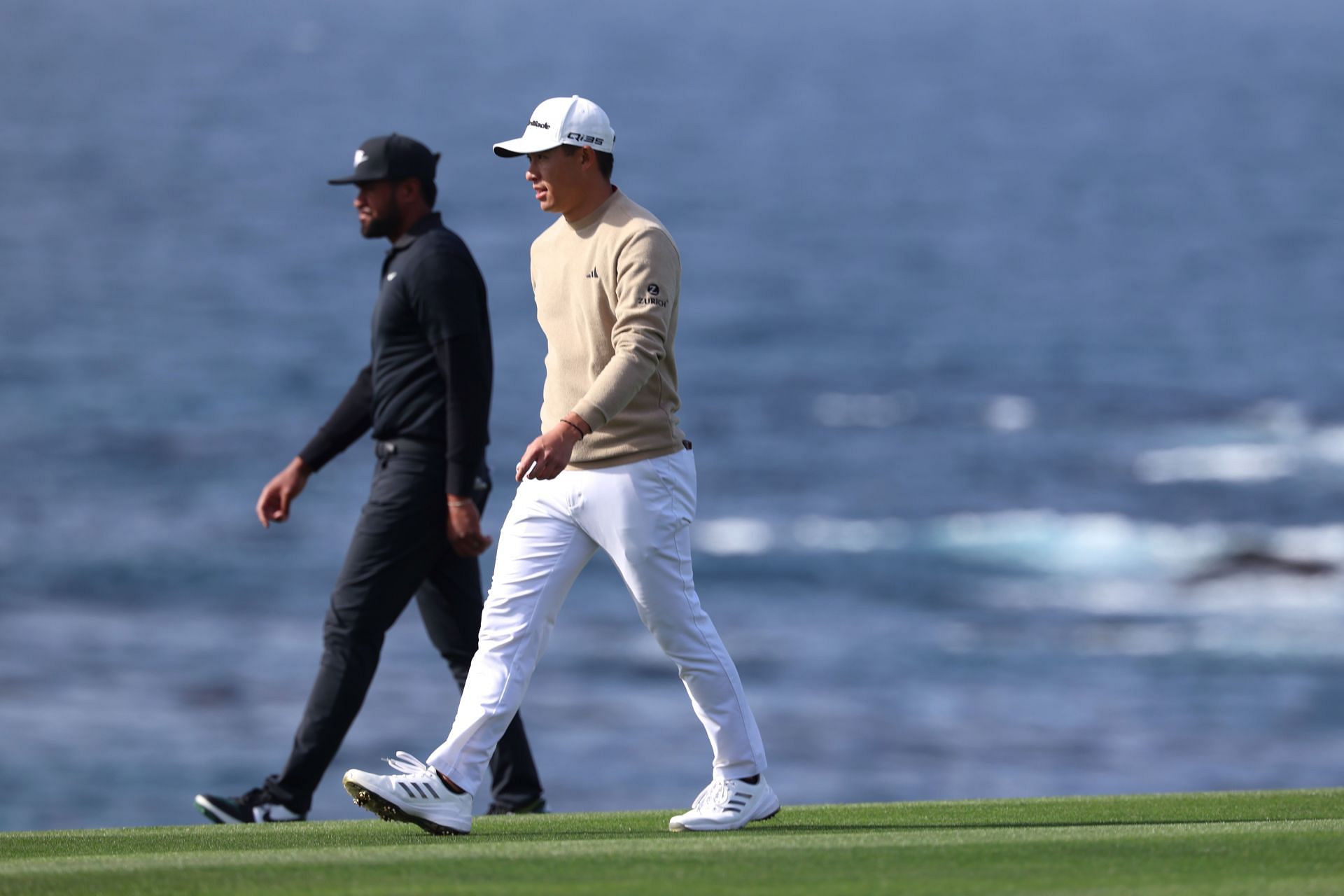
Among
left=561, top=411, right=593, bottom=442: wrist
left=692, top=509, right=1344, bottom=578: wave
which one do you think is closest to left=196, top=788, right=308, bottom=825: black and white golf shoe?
left=561, top=411, right=593, bottom=442: wrist

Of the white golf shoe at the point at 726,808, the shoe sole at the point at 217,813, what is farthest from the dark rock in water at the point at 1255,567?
the white golf shoe at the point at 726,808

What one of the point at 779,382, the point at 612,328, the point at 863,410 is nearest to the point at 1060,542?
the point at 863,410

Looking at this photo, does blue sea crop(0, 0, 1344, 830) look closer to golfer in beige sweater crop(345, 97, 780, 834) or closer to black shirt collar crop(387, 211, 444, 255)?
black shirt collar crop(387, 211, 444, 255)

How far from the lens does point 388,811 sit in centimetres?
529

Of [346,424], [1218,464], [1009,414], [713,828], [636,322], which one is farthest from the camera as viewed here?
[1009,414]

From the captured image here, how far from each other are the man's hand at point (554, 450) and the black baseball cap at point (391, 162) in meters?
2.07

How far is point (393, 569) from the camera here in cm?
658

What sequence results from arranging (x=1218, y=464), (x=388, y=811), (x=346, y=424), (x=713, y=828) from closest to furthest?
(x=388, y=811), (x=713, y=828), (x=346, y=424), (x=1218, y=464)

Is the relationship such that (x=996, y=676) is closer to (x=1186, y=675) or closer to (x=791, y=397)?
(x=1186, y=675)

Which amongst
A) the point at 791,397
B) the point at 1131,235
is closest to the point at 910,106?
the point at 1131,235

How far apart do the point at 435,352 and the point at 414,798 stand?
1.83 metres

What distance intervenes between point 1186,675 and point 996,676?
2.34 meters

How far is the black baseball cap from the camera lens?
682cm

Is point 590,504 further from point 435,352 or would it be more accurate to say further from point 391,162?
point 391,162
